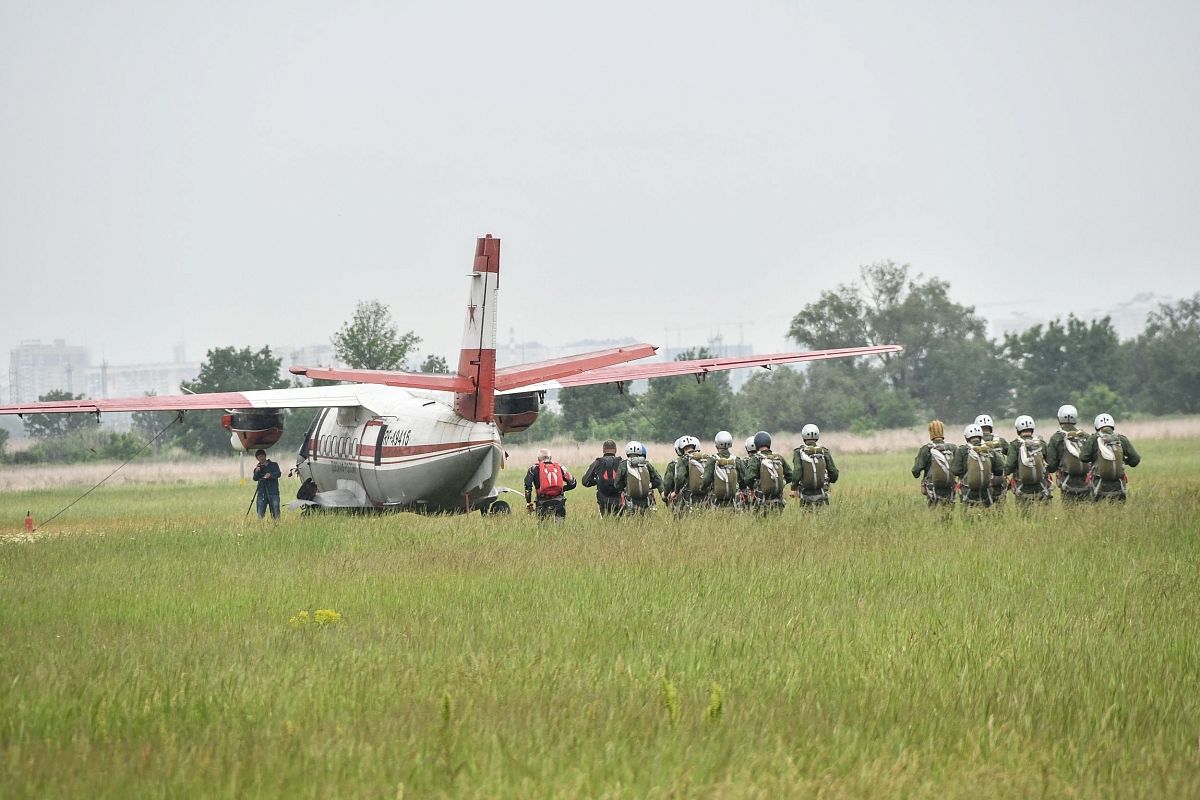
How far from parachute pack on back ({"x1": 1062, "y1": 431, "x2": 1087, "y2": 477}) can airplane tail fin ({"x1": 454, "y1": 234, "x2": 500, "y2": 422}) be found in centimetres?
858

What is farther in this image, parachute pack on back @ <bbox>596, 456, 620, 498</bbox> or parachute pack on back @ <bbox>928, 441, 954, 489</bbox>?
parachute pack on back @ <bbox>596, 456, 620, 498</bbox>

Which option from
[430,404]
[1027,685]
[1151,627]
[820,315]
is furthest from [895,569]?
[820,315]

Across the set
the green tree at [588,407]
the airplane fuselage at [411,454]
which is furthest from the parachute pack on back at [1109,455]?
the green tree at [588,407]

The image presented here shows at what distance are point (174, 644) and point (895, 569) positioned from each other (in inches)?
305

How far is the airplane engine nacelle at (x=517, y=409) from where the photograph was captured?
26.6 metres

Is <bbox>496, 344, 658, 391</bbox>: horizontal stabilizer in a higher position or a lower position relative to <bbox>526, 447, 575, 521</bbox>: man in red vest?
higher

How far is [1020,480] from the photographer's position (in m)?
21.2

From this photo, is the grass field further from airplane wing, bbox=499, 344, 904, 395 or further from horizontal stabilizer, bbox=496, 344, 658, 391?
Result: airplane wing, bbox=499, 344, 904, 395

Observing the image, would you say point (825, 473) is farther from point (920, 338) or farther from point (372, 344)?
point (920, 338)

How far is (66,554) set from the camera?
18766 mm

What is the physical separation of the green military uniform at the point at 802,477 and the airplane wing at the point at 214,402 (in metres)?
7.81

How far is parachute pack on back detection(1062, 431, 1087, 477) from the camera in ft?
67.5

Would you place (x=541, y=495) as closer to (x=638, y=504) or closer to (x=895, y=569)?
(x=638, y=504)

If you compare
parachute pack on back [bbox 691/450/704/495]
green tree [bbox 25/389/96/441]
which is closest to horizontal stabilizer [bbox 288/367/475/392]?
parachute pack on back [bbox 691/450/704/495]
